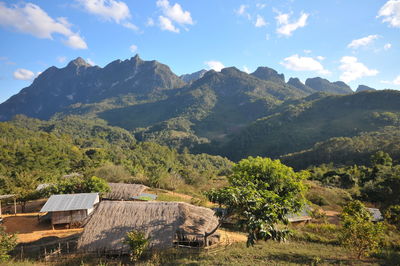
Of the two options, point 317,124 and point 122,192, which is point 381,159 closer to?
point 122,192

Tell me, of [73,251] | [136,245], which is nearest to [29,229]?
[73,251]

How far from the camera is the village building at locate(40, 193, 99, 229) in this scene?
1562 cm

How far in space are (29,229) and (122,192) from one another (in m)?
7.17

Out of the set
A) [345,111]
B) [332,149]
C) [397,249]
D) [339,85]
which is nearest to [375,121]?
[345,111]

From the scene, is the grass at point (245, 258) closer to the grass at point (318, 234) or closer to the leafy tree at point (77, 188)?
the grass at point (318, 234)

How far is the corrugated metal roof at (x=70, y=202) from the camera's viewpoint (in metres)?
15.5

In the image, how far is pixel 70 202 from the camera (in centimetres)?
1620

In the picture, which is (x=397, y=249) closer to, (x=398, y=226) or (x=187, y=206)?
(x=398, y=226)

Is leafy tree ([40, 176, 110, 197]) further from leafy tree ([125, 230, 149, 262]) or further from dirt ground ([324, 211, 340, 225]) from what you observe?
dirt ground ([324, 211, 340, 225])

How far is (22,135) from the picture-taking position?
66.7 meters

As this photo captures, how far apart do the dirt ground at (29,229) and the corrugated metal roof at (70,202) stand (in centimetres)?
158

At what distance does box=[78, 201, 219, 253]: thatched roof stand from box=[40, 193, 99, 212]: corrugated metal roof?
4.02 metres

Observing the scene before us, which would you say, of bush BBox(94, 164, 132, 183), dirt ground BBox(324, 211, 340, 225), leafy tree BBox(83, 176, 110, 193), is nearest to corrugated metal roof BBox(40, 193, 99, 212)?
leafy tree BBox(83, 176, 110, 193)

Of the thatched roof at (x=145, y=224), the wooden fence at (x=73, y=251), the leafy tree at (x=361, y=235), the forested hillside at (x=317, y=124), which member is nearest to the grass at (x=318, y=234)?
the leafy tree at (x=361, y=235)
